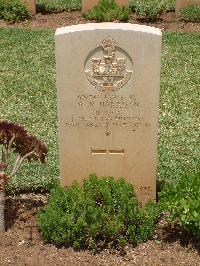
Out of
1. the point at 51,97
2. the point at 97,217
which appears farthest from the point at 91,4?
the point at 97,217

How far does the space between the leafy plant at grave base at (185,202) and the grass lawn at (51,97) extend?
1339mm

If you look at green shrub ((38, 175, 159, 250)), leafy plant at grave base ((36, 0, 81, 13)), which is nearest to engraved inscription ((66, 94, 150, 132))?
green shrub ((38, 175, 159, 250))

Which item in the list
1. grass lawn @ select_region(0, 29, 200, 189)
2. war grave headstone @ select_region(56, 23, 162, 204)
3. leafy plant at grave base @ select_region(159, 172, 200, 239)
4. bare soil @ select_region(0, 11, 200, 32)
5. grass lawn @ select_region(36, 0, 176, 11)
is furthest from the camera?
grass lawn @ select_region(36, 0, 176, 11)

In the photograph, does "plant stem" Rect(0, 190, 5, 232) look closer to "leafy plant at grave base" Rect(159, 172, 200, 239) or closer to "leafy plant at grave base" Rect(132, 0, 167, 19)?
"leafy plant at grave base" Rect(159, 172, 200, 239)

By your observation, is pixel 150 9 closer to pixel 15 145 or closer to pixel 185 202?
pixel 15 145

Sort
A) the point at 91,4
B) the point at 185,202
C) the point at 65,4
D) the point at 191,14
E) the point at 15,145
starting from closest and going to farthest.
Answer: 1. the point at 185,202
2. the point at 15,145
3. the point at 191,14
4. the point at 91,4
5. the point at 65,4

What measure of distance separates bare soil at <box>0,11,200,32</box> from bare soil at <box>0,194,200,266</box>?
7870 mm

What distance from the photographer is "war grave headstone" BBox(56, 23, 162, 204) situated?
5171 mm

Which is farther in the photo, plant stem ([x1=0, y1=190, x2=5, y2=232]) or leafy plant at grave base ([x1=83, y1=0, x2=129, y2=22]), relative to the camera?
leafy plant at grave base ([x1=83, y1=0, x2=129, y2=22])

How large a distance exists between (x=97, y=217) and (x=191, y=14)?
856 cm

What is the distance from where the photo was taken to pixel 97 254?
17.4 ft

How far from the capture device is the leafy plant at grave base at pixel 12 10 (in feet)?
42.7

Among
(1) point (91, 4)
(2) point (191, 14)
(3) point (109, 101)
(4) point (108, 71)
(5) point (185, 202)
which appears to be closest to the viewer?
(5) point (185, 202)

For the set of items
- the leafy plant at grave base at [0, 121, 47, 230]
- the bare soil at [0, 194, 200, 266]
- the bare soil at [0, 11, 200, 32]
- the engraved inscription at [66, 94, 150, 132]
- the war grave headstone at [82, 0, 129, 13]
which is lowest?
the bare soil at [0, 194, 200, 266]
